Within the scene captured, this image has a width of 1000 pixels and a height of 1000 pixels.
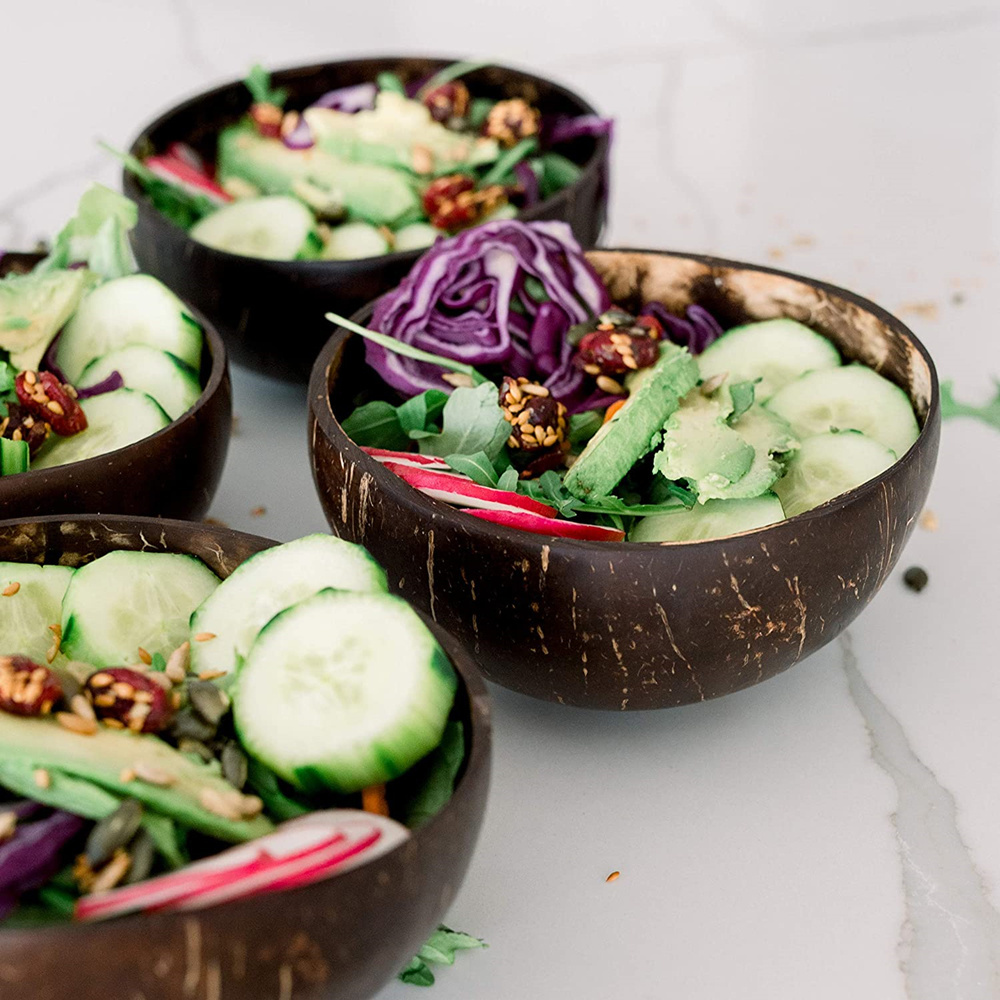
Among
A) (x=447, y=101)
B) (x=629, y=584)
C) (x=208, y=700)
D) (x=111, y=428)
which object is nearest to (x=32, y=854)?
(x=208, y=700)

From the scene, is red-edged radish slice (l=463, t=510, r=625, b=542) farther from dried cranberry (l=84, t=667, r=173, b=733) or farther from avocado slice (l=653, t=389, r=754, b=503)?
dried cranberry (l=84, t=667, r=173, b=733)

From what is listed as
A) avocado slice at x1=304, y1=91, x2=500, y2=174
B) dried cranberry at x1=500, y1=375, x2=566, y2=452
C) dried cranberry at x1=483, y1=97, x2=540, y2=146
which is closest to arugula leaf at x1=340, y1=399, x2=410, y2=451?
dried cranberry at x1=500, y1=375, x2=566, y2=452

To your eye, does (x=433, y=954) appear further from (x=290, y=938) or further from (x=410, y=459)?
(x=410, y=459)

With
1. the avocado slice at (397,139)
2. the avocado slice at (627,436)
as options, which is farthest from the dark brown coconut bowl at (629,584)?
the avocado slice at (397,139)

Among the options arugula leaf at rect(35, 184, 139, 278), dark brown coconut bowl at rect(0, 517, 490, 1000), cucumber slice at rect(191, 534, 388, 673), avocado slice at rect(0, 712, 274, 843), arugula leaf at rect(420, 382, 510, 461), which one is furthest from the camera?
arugula leaf at rect(35, 184, 139, 278)

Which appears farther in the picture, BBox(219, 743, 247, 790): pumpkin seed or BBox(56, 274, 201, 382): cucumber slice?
BBox(56, 274, 201, 382): cucumber slice

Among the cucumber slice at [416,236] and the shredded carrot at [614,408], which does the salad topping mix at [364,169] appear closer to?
the cucumber slice at [416,236]
